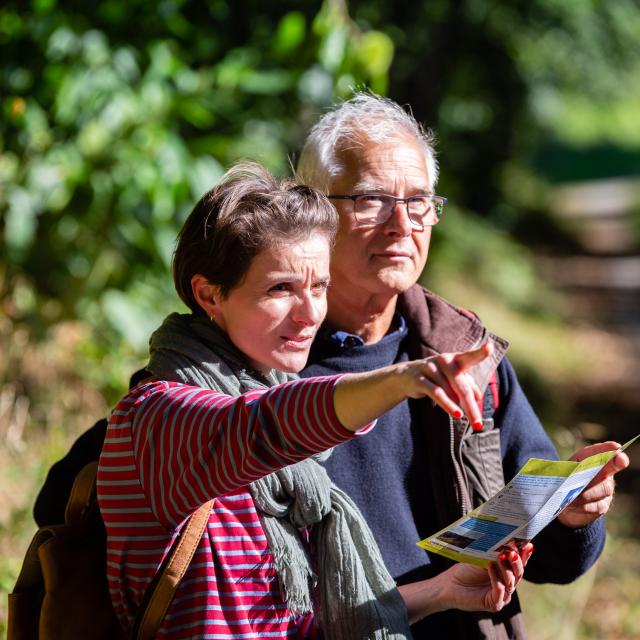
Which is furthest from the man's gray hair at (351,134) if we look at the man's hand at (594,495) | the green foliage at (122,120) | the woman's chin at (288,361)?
the green foliage at (122,120)

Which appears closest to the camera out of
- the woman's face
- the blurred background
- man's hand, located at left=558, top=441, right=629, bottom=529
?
the woman's face

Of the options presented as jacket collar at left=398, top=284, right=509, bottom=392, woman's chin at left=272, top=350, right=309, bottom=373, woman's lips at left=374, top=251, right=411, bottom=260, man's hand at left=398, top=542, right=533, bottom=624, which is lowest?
man's hand at left=398, top=542, right=533, bottom=624

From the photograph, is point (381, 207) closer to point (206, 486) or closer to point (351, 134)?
point (351, 134)

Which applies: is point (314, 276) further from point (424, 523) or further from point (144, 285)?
point (144, 285)

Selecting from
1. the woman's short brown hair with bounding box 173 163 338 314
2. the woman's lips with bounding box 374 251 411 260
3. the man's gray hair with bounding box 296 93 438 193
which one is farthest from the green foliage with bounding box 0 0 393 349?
the woman's short brown hair with bounding box 173 163 338 314

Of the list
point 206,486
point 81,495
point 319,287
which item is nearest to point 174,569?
point 206,486

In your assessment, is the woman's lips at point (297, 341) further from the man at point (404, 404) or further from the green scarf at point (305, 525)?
the man at point (404, 404)

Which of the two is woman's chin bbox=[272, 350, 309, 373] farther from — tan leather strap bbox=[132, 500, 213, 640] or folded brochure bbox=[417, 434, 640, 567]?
folded brochure bbox=[417, 434, 640, 567]

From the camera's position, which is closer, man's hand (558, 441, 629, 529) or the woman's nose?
the woman's nose

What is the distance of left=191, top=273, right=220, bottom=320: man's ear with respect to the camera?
2.00 m

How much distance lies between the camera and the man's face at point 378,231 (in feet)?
8.21

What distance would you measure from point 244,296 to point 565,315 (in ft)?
51.2

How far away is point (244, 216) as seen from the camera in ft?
6.36

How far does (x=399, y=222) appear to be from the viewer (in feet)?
8.18
